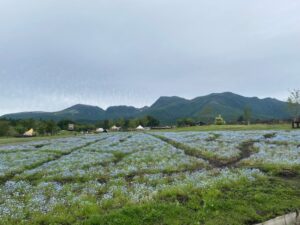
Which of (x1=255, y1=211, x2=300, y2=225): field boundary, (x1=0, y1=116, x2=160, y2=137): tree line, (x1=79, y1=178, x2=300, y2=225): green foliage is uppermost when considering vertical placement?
(x1=0, y1=116, x2=160, y2=137): tree line

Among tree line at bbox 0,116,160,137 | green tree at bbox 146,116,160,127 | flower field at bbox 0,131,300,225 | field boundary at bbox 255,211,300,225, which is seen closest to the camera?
field boundary at bbox 255,211,300,225

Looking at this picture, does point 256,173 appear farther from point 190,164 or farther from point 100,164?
point 100,164

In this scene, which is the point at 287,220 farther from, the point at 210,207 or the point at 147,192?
the point at 147,192

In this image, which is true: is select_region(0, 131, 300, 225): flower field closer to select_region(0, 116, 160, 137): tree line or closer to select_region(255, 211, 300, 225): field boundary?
select_region(255, 211, 300, 225): field boundary

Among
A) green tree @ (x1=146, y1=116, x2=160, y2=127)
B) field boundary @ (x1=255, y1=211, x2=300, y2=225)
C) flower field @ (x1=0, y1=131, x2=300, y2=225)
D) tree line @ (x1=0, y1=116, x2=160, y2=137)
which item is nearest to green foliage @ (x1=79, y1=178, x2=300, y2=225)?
flower field @ (x1=0, y1=131, x2=300, y2=225)

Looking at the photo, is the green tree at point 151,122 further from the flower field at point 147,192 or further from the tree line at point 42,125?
the flower field at point 147,192

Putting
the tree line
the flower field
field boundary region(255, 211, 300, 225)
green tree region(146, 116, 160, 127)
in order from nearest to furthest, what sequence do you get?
field boundary region(255, 211, 300, 225) → the flower field → the tree line → green tree region(146, 116, 160, 127)

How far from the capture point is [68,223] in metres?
12.0

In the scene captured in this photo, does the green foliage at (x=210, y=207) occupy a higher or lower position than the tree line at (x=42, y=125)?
lower

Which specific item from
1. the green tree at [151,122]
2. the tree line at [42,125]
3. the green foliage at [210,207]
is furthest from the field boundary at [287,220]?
the green tree at [151,122]

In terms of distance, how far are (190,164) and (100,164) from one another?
24.3 feet

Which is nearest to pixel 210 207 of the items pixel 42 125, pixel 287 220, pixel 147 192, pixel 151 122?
pixel 287 220

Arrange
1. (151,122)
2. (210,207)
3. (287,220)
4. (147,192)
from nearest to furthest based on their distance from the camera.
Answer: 1. (287,220)
2. (210,207)
3. (147,192)
4. (151,122)

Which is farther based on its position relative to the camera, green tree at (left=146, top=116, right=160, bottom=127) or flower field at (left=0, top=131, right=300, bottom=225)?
green tree at (left=146, top=116, right=160, bottom=127)
